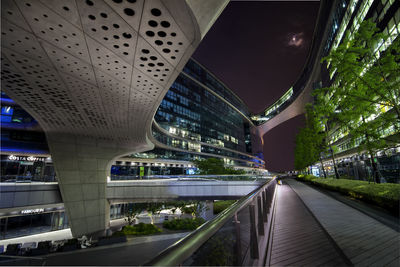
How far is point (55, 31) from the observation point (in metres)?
5.52

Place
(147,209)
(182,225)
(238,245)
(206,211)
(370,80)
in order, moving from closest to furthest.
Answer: (238,245) → (370,80) → (182,225) → (147,209) → (206,211)

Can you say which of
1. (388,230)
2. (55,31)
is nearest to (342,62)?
(388,230)

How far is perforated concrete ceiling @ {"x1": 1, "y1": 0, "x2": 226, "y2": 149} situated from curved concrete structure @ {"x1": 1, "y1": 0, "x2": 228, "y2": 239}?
0.02 meters

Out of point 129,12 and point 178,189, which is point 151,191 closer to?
point 178,189

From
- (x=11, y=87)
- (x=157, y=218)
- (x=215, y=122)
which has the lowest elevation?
(x=157, y=218)

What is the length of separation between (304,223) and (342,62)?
9074 millimetres

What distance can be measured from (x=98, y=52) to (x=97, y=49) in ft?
0.50

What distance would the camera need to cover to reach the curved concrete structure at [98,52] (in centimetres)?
467

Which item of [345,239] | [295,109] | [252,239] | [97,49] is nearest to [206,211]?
[345,239]

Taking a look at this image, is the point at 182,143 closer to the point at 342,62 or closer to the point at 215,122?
the point at 215,122

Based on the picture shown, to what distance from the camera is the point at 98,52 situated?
20.9 ft

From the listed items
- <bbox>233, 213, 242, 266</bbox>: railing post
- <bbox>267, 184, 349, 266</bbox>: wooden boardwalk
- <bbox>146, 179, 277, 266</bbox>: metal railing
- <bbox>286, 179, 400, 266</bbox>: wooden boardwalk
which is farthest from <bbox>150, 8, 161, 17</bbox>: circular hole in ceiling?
<bbox>286, 179, 400, 266</bbox>: wooden boardwalk

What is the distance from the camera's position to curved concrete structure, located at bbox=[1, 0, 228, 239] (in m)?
4.67

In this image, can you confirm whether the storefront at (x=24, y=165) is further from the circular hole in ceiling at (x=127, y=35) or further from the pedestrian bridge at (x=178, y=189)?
the circular hole in ceiling at (x=127, y=35)
